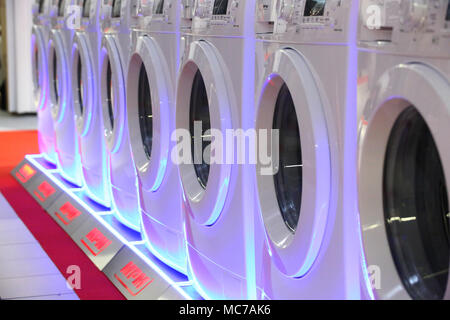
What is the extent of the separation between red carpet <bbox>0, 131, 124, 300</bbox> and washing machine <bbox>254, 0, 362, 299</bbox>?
115 cm

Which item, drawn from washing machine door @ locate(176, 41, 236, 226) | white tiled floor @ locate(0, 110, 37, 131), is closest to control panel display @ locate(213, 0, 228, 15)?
washing machine door @ locate(176, 41, 236, 226)

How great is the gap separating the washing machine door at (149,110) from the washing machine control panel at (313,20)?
3.09 ft

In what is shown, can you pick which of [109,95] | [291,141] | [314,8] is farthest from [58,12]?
[314,8]

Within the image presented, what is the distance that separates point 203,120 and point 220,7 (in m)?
0.47

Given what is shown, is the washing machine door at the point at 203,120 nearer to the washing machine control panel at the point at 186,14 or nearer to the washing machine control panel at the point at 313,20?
the washing machine control panel at the point at 186,14

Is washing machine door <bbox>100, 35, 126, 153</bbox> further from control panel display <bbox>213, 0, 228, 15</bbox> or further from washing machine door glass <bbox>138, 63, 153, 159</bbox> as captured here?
control panel display <bbox>213, 0, 228, 15</bbox>

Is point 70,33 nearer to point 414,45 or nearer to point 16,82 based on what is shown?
point 414,45

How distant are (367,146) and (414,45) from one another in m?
0.25

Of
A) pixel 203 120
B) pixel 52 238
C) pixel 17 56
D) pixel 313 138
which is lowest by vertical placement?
pixel 52 238

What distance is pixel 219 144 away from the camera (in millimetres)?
2168

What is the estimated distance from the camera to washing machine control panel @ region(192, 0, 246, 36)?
2.05m

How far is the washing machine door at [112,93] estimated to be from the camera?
3.19m

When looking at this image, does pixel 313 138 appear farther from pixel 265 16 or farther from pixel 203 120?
pixel 203 120
